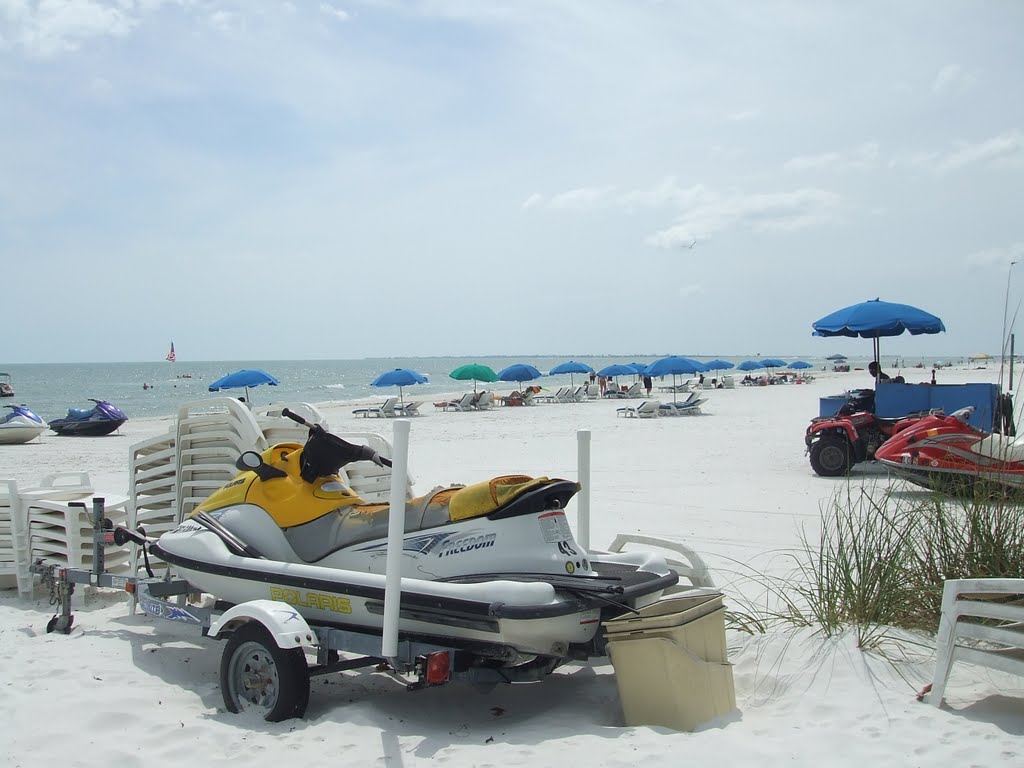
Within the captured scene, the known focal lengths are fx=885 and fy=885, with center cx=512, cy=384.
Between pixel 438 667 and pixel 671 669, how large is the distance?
38.4 inches

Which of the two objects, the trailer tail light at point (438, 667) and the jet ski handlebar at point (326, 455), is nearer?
the trailer tail light at point (438, 667)

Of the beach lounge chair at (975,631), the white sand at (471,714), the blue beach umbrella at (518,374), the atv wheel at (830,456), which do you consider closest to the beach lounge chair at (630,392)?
the blue beach umbrella at (518,374)

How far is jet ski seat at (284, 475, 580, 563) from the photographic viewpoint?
3947 mm

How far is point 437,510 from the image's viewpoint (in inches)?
162

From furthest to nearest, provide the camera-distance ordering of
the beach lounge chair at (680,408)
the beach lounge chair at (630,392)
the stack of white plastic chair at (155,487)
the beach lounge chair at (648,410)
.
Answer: the beach lounge chair at (630,392), the beach lounge chair at (680,408), the beach lounge chair at (648,410), the stack of white plastic chair at (155,487)

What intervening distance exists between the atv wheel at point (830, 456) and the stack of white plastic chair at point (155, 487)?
8.25 m

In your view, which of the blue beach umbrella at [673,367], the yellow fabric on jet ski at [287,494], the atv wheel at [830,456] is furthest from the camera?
the blue beach umbrella at [673,367]

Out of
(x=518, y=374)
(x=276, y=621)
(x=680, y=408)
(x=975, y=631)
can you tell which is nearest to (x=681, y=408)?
(x=680, y=408)

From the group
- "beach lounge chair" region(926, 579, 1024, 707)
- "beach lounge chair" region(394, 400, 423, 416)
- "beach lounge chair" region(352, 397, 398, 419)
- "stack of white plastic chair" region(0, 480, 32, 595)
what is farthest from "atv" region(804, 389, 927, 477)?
"beach lounge chair" region(352, 397, 398, 419)

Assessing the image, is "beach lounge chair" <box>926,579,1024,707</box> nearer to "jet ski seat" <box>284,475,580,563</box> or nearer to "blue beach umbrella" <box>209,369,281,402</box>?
"jet ski seat" <box>284,475,580,563</box>

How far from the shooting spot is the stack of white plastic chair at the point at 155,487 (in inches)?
239

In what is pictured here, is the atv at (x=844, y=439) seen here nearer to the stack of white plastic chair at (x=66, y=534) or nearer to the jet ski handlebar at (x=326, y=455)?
the jet ski handlebar at (x=326, y=455)

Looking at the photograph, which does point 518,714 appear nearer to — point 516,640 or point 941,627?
point 516,640

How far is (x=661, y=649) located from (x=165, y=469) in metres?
3.87
